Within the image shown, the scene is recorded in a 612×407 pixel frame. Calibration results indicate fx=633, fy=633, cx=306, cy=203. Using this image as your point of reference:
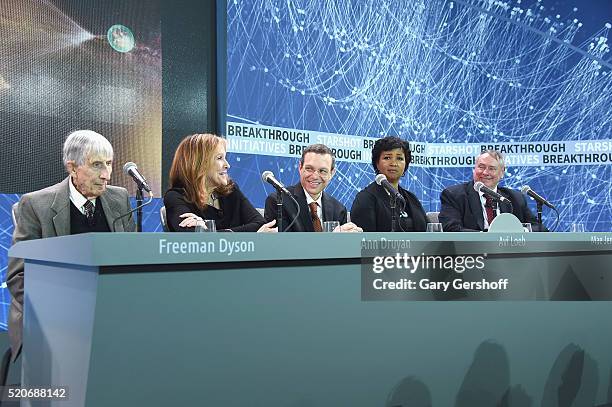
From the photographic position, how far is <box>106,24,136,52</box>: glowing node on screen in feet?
14.2

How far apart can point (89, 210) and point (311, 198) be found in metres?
1.26

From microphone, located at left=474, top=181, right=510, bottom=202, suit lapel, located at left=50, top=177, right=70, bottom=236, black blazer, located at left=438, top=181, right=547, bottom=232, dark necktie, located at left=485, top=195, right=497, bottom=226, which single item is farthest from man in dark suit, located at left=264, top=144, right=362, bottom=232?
dark necktie, located at left=485, top=195, right=497, bottom=226

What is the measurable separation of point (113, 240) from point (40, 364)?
67 centimetres

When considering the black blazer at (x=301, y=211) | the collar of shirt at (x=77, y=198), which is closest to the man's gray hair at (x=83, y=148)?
the collar of shirt at (x=77, y=198)

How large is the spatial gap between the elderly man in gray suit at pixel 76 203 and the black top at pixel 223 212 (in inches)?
8.4

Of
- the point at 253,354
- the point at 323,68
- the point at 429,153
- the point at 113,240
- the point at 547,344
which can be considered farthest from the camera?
the point at 429,153

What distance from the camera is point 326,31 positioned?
17.8 feet

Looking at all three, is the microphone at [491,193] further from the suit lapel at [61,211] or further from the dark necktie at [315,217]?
the suit lapel at [61,211]

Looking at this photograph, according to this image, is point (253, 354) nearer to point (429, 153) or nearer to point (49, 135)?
point (49, 135)

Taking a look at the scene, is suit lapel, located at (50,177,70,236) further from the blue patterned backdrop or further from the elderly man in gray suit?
the blue patterned backdrop

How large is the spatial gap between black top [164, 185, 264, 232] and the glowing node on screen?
167cm

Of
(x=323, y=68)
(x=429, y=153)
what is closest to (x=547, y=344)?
(x=323, y=68)

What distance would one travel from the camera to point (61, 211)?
8.90ft

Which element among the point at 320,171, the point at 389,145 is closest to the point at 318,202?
the point at 320,171
